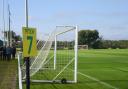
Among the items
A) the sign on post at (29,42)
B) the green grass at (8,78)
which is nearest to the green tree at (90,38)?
the green grass at (8,78)

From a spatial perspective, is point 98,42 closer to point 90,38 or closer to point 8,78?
point 90,38

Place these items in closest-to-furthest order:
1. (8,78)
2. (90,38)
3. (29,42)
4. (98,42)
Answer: (29,42) → (8,78) → (98,42) → (90,38)

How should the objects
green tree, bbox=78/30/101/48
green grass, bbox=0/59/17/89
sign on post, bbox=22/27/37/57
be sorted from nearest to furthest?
1. sign on post, bbox=22/27/37/57
2. green grass, bbox=0/59/17/89
3. green tree, bbox=78/30/101/48

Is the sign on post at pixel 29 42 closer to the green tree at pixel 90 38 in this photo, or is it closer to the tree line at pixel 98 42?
the tree line at pixel 98 42

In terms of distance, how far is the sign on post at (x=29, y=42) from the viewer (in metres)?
10.2

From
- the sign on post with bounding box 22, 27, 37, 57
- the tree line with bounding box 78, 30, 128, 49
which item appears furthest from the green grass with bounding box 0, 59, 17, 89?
the tree line with bounding box 78, 30, 128, 49

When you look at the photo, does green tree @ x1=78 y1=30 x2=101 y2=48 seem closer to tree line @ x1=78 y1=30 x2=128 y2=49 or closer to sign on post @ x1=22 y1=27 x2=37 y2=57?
tree line @ x1=78 y1=30 x2=128 y2=49

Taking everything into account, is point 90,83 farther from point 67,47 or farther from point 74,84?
point 67,47

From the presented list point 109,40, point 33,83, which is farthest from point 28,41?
point 109,40

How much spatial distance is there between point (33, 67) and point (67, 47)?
1961 millimetres

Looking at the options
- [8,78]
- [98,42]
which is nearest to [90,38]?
[98,42]

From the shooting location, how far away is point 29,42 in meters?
10.3

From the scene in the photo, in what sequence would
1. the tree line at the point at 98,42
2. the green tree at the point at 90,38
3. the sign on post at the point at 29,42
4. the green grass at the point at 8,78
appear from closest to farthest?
the sign on post at the point at 29,42 → the green grass at the point at 8,78 → the tree line at the point at 98,42 → the green tree at the point at 90,38

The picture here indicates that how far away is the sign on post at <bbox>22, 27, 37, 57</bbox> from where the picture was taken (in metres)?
10.2
